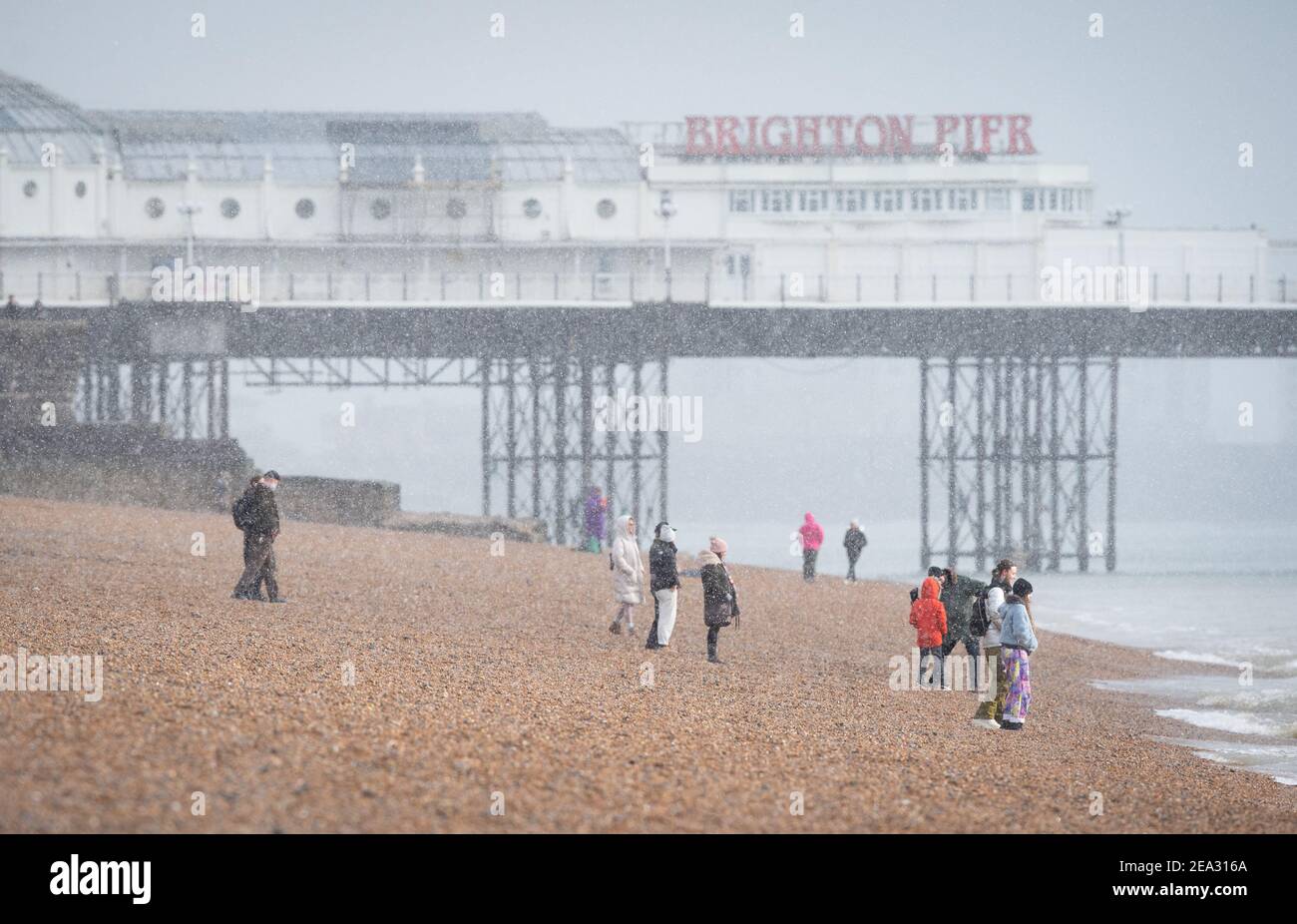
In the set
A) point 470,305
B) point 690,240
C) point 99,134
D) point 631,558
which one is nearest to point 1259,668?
point 631,558

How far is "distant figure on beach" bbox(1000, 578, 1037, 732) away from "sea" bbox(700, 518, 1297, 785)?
89.2 inches

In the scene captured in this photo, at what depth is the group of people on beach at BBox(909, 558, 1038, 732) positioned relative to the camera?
40.1ft

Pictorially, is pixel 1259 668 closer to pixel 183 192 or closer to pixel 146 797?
pixel 146 797

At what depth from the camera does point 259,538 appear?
53.7 ft

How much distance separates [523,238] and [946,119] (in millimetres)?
18664

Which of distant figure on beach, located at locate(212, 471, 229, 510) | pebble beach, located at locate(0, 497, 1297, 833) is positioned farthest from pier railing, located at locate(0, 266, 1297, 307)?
pebble beach, located at locate(0, 497, 1297, 833)

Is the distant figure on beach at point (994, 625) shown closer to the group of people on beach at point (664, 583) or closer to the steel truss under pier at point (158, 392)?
the group of people on beach at point (664, 583)

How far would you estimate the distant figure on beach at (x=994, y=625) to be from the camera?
12.6 m
